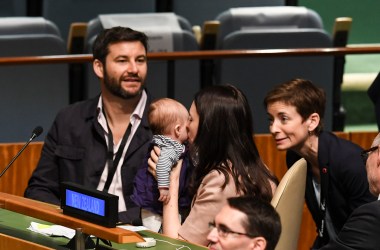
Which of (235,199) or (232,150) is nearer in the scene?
(235,199)

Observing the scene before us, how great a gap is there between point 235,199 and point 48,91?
1.93 m

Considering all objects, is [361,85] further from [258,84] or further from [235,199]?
[235,199]

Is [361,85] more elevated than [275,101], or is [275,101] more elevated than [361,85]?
[275,101]

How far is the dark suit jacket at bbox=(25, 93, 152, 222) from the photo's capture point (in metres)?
3.31

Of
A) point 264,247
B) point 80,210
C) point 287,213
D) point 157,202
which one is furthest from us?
point 157,202

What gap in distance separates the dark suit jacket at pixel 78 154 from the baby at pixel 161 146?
0.50 ft

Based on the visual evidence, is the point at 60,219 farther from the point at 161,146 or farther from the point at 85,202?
the point at 161,146

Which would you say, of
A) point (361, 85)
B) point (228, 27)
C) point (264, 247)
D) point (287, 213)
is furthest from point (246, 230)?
point (361, 85)

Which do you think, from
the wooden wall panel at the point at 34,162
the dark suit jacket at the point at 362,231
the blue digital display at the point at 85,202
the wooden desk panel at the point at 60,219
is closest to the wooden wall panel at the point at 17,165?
the wooden wall panel at the point at 34,162

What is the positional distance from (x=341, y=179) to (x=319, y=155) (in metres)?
0.09

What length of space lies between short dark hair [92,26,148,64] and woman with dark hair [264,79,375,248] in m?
0.44

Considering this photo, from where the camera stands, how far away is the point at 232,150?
2.83m

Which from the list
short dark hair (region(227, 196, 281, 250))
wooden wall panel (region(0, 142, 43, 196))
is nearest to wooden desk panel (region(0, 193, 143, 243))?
short dark hair (region(227, 196, 281, 250))

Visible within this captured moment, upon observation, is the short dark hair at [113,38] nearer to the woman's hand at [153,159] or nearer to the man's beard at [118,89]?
the man's beard at [118,89]
